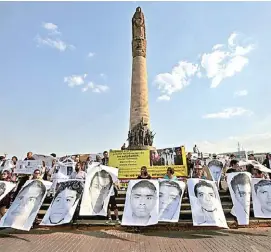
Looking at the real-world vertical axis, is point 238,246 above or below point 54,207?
below

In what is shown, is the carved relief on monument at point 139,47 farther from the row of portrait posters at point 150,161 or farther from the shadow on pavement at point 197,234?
the shadow on pavement at point 197,234

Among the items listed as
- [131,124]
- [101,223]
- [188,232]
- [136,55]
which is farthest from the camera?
[136,55]

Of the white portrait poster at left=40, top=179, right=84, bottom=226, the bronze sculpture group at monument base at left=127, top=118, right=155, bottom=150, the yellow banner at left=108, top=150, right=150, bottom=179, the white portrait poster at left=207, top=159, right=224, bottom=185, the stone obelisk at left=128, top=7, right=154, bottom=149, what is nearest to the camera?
the white portrait poster at left=40, top=179, right=84, bottom=226

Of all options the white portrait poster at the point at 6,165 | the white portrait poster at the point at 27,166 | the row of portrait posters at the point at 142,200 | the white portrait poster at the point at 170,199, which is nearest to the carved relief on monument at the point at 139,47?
the white portrait poster at the point at 27,166

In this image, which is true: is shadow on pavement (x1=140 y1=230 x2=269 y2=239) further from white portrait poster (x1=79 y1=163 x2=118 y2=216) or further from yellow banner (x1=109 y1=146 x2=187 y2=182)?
yellow banner (x1=109 y1=146 x2=187 y2=182)

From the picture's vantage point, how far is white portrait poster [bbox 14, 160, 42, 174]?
12.9 metres

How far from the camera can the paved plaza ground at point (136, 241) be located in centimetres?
598

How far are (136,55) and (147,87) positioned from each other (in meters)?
3.93

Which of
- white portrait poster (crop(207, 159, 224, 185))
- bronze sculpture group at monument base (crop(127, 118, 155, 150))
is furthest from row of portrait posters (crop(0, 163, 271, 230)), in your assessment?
bronze sculpture group at monument base (crop(127, 118, 155, 150))

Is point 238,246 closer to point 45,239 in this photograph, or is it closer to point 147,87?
point 45,239

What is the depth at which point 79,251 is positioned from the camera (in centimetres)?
577

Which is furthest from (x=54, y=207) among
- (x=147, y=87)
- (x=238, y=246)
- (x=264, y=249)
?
(x=147, y=87)

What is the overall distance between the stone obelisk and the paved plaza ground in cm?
1766

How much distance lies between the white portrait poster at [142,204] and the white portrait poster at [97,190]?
0.73m
